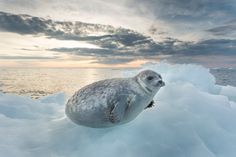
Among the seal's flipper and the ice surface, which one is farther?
the seal's flipper

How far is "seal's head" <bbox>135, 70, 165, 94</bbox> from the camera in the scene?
19.1ft

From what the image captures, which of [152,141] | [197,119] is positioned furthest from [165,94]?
[152,141]

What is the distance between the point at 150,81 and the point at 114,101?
767mm

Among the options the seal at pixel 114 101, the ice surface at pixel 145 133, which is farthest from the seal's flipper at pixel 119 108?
the ice surface at pixel 145 133

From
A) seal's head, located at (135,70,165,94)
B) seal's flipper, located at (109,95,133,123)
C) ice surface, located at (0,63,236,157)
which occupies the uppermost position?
seal's head, located at (135,70,165,94)

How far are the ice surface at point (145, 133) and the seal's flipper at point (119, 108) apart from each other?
30 centimetres

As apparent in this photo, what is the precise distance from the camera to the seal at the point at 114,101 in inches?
223

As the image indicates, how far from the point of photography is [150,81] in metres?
5.89

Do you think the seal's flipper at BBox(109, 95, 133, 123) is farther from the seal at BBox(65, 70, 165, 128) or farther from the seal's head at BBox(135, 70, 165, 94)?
the seal's head at BBox(135, 70, 165, 94)

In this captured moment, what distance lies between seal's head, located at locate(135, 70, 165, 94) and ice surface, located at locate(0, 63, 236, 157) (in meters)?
0.57

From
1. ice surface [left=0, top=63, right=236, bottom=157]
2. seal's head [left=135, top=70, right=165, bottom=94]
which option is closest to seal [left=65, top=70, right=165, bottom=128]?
seal's head [left=135, top=70, right=165, bottom=94]

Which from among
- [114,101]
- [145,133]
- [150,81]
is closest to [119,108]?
[114,101]

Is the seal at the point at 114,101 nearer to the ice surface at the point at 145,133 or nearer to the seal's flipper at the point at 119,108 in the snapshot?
the seal's flipper at the point at 119,108

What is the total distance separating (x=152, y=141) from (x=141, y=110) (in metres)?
0.72
